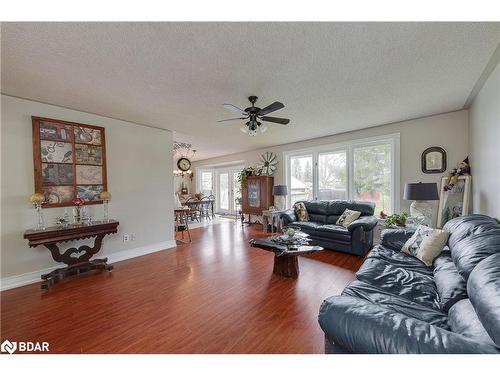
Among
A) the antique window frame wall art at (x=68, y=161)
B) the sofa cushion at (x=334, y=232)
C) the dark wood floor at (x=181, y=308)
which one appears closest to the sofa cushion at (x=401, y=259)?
the dark wood floor at (x=181, y=308)

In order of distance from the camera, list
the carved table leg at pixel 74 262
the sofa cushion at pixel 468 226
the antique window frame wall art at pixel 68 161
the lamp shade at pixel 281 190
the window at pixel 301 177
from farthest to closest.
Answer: the window at pixel 301 177
the lamp shade at pixel 281 190
the antique window frame wall art at pixel 68 161
the carved table leg at pixel 74 262
the sofa cushion at pixel 468 226

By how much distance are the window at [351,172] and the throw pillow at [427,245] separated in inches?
75.8

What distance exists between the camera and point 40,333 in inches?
69.8

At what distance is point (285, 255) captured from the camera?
2.70m

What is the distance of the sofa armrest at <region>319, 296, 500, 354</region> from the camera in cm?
82

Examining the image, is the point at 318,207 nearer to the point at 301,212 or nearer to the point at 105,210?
the point at 301,212

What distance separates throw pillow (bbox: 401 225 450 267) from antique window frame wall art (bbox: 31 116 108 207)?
14.5 ft

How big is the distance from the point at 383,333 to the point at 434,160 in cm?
392

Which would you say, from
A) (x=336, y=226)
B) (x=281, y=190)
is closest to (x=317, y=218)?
(x=336, y=226)

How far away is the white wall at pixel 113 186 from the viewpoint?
2631 millimetres

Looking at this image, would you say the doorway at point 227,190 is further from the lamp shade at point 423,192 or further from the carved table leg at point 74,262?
the lamp shade at point 423,192

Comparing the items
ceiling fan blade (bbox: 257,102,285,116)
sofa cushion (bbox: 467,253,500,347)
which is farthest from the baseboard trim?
sofa cushion (bbox: 467,253,500,347)
